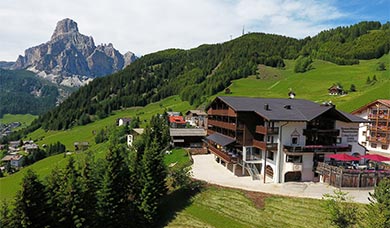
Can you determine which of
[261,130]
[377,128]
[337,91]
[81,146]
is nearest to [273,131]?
[261,130]

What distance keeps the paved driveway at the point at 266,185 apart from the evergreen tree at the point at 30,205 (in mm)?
21324

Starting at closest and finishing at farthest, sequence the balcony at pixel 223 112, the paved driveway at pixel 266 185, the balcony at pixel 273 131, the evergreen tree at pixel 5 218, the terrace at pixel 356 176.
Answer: the evergreen tree at pixel 5 218, the paved driveway at pixel 266 185, the terrace at pixel 356 176, the balcony at pixel 273 131, the balcony at pixel 223 112

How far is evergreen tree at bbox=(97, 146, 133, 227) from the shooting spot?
3294 cm

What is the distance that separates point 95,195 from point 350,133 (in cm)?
3805

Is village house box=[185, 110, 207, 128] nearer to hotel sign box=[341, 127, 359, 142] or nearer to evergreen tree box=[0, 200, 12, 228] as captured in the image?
hotel sign box=[341, 127, 359, 142]

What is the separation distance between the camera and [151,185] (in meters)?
35.8

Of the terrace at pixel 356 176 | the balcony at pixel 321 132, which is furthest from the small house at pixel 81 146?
the terrace at pixel 356 176

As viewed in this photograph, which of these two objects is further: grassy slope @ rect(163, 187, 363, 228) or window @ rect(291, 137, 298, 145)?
window @ rect(291, 137, 298, 145)

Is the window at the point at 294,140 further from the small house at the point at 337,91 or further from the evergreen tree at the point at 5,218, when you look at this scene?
the small house at the point at 337,91

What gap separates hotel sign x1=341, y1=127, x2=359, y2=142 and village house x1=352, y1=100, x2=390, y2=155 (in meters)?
17.1

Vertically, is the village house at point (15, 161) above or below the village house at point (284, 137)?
below

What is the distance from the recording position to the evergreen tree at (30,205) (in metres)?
26.9

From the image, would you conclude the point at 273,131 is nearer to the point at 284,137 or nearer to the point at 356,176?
the point at 284,137

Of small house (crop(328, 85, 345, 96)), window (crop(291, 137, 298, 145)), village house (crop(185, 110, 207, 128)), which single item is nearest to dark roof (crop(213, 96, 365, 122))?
window (crop(291, 137, 298, 145))
